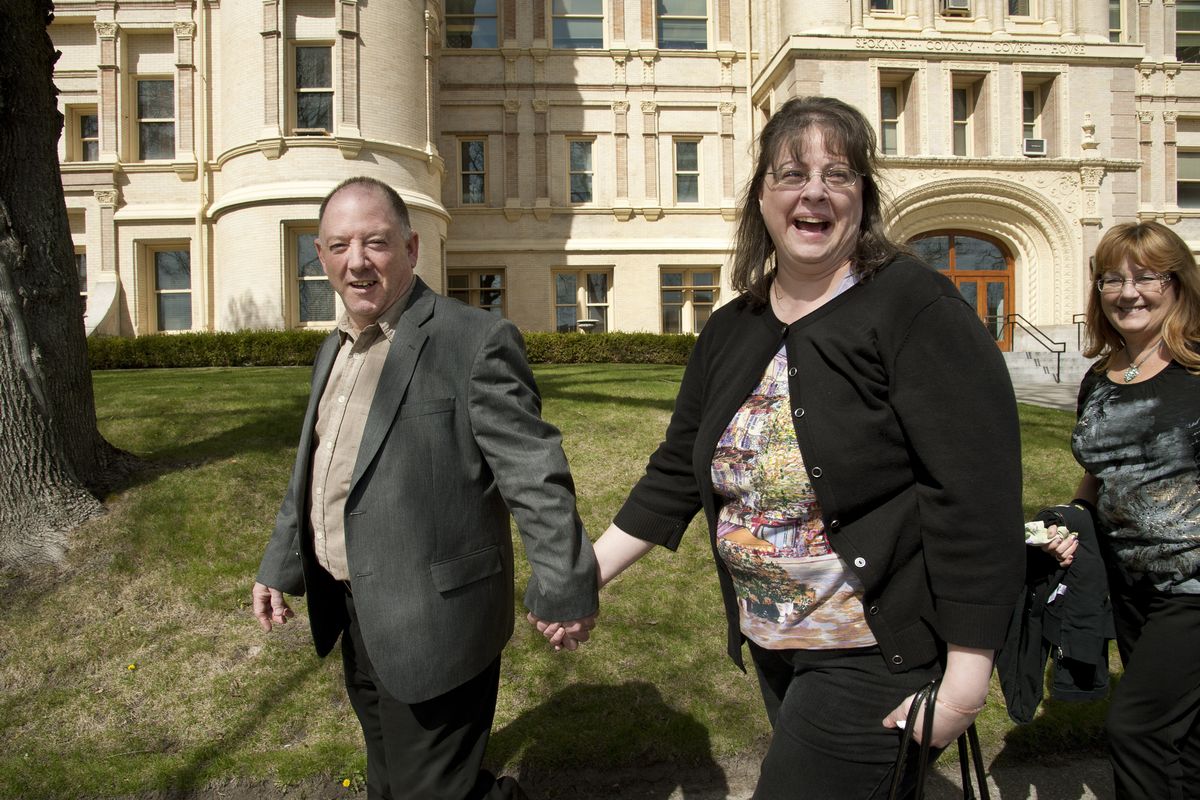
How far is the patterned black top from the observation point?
2.48m

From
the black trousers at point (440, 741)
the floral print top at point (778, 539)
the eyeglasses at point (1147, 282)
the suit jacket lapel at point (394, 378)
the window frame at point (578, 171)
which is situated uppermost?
the window frame at point (578, 171)

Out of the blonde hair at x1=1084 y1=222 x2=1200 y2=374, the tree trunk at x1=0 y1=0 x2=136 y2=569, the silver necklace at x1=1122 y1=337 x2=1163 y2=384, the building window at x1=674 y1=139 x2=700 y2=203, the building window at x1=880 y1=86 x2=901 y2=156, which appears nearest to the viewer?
the blonde hair at x1=1084 y1=222 x2=1200 y2=374

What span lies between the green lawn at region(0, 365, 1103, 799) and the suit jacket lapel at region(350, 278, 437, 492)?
6.14 ft

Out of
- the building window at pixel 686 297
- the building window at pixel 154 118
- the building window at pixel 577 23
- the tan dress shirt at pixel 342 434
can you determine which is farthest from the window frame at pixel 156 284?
the tan dress shirt at pixel 342 434

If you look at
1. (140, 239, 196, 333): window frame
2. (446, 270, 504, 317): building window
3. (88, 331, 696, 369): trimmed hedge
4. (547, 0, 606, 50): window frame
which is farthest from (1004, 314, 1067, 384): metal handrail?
(140, 239, 196, 333): window frame

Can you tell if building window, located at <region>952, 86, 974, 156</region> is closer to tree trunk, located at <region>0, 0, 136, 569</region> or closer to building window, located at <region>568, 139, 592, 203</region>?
building window, located at <region>568, 139, 592, 203</region>

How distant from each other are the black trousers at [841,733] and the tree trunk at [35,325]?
483cm

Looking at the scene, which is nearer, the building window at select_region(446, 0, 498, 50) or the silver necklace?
the silver necklace

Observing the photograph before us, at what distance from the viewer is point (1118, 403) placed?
2.69 m

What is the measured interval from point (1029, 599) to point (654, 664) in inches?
89.9

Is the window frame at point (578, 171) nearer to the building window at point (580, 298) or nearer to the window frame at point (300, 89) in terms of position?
the building window at point (580, 298)

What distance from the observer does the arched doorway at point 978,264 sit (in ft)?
70.5

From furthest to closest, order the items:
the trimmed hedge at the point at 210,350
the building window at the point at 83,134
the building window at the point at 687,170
A: the building window at the point at 687,170
the building window at the point at 83,134
the trimmed hedge at the point at 210,350

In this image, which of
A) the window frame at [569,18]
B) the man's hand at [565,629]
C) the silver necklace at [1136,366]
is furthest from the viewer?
the window frame at [569,18]
